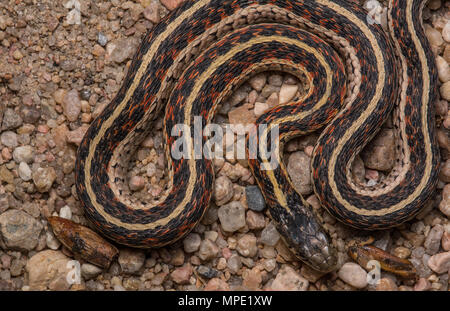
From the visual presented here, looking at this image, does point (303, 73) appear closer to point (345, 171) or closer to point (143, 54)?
point (345, 171)

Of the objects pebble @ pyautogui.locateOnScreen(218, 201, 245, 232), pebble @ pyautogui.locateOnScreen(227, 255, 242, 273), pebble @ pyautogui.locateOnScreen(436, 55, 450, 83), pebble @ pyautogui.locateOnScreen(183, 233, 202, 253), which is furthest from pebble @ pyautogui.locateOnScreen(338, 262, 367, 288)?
pebble @ pyautogui.locateOnScreen(436, 55, 450, 83)

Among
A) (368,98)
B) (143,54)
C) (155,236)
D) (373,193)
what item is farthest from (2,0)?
(373,193)

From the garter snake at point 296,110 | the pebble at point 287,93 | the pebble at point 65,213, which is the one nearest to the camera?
the garter snake at point 296,110

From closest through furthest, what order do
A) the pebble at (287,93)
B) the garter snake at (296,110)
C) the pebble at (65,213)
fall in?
the garter snake at (296,110) → the pebble at (65,213) → the pebble at (287,93)

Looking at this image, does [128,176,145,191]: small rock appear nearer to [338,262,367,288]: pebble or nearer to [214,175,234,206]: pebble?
[214,175,234,206]: pebble

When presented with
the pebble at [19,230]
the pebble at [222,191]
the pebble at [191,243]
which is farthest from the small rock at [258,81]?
the pebble at [19,230]

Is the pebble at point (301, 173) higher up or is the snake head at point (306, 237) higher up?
the pebble at point (301, 173)

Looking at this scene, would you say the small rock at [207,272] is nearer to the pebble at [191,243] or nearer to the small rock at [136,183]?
the pebble at [191,243]
